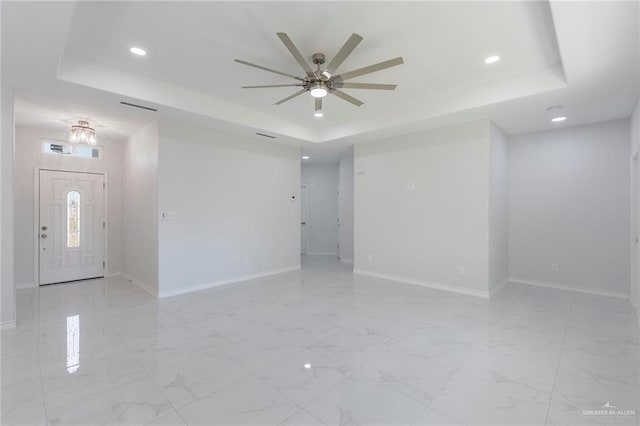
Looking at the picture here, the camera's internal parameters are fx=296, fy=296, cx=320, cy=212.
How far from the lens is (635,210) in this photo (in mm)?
4086

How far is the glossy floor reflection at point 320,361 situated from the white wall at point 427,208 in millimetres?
731

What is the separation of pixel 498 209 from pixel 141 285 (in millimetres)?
6153

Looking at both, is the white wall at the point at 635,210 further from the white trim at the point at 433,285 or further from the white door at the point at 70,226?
the white door at the point at 70,226

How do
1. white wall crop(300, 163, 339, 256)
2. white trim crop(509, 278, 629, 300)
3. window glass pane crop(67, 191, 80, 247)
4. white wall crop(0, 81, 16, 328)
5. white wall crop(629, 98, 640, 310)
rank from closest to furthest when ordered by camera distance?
white wall crop(0, 81, 16, 328)
white wall crop(629, 98, 640, 310)
white trim crop(509, 278, 629, 300)
window glass pane crop(67, 191, 80, 247)
white wall crop(300, 163, 339, 256)

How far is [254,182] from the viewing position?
568 cm

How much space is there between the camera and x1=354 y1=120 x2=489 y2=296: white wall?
4.54 meters

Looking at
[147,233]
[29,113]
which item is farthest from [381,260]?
[29,113]

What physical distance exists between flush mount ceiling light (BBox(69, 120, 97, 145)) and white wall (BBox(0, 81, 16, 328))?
127 centimetres

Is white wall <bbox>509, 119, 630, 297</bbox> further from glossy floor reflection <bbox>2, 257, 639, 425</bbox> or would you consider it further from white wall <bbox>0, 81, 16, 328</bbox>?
white wall <bbox>0, 81, 16, 328</bbox>

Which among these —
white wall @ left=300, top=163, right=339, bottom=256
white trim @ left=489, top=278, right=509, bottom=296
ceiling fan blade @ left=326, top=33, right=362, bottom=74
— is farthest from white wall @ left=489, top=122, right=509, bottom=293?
white wall @ left=300, top=163, right=339, bottom=256

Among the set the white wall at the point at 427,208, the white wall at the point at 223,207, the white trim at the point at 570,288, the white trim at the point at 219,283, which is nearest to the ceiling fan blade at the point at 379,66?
the white wall at the point at 427,208

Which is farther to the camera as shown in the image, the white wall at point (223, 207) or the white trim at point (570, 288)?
the white wall at point (223, 207)

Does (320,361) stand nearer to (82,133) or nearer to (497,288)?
(497,288)

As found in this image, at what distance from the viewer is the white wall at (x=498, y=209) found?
455 centimetres
